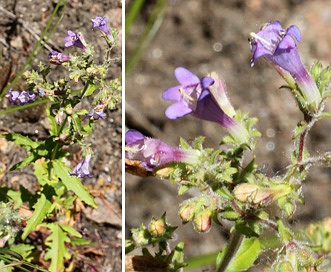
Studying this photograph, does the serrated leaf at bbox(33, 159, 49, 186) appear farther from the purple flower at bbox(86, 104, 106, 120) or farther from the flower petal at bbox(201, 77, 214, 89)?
the flower petal at bbox(201, 77, 214, 89)

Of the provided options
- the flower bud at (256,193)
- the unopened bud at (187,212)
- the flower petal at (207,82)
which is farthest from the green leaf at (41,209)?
the flower petal at (207,82)

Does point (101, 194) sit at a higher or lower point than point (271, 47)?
lower

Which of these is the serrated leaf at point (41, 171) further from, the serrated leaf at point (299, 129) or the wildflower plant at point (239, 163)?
the serrated leaf at point (299, 129)

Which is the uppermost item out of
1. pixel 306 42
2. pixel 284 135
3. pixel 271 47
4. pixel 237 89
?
pixel 271 47

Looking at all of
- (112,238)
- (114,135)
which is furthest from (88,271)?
(114,135)

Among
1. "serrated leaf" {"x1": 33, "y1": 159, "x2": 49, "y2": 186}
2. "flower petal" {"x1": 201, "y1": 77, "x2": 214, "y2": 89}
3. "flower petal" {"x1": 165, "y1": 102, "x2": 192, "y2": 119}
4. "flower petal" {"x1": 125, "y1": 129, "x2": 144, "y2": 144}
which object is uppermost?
"flower petal" {"x1": 201, "y1": 77, "x2": 214, "y2": 89}

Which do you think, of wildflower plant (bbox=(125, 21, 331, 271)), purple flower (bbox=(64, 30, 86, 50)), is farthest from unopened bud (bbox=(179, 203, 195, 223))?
purple flower (bbox=(64, 30, 86, 50))

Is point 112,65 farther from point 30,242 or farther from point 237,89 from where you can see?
point 30,242
